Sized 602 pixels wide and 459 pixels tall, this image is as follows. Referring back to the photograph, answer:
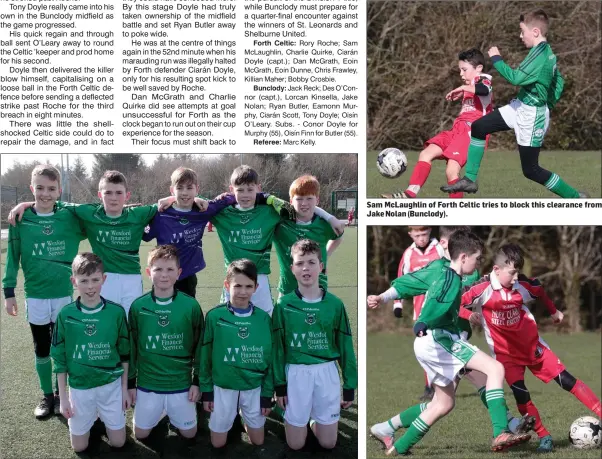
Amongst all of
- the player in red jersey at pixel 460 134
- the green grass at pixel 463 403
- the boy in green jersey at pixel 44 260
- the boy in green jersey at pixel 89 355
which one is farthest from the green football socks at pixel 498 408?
the boy in green jersey at pixel 44 260

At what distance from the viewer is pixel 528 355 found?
17.0 ft

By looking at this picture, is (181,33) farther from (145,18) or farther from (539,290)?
(539,290)

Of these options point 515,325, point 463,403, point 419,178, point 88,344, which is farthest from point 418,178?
point 88,344

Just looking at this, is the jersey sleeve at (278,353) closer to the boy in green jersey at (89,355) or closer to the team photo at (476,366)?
the team photo at (476,366)

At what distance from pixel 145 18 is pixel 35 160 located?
140cm

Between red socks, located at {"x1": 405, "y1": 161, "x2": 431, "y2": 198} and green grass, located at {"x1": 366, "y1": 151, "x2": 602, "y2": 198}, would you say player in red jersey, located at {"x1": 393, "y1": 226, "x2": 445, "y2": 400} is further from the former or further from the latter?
red socks, located at {"x1": 405, "y1": 161, "x2": 431, "y2": 198}

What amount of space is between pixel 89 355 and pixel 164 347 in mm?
483

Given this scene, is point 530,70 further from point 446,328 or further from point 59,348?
point 59,348

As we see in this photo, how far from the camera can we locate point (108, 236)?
4.99m

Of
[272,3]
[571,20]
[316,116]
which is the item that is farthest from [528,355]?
[571,20]

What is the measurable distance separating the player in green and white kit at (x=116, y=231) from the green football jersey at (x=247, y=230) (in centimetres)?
52

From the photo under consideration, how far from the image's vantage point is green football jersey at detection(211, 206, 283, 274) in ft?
16.4

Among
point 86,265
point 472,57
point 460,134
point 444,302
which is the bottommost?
point 444,302

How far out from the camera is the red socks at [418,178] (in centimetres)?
548
